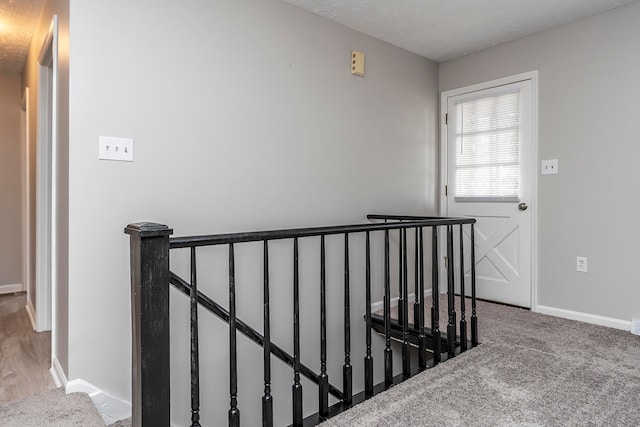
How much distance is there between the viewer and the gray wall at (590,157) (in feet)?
8.96

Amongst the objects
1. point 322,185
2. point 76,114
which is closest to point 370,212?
point 322,185

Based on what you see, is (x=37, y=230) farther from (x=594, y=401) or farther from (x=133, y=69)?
(x=594, y=401)

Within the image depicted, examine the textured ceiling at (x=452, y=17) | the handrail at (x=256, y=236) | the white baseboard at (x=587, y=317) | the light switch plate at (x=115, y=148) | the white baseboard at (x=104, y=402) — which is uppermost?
the textured ceiling at (x=452, y=17)

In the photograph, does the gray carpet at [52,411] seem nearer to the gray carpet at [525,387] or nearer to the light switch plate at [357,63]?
the gray carpet at [525,387]

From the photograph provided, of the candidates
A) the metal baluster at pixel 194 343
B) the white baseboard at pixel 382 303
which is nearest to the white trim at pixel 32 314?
Result: the metal baluster at pixel 194 343

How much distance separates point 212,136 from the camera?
2322 millimetres

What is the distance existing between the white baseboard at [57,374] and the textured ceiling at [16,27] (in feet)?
7.19

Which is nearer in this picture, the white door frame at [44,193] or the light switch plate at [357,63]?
the white door frame at [44,193]

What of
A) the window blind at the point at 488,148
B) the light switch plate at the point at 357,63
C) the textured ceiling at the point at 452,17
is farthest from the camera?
the window blind at the point at 488,148

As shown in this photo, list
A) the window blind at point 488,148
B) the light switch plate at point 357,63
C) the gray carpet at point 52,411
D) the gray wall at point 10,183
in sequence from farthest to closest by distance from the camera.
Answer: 1. the gray wall at point 10,183
2. the window blind at point 488,148
3. the light switch plate at point 357,63
4. the gray carpet at point 52,411

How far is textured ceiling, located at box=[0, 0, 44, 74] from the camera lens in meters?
2.57

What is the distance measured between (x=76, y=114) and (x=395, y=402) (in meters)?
1.98

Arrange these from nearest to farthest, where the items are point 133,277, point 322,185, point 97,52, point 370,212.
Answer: point 133,277 < point 97,52 < point 322,185 < point 370,212

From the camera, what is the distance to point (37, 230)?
295 cm
